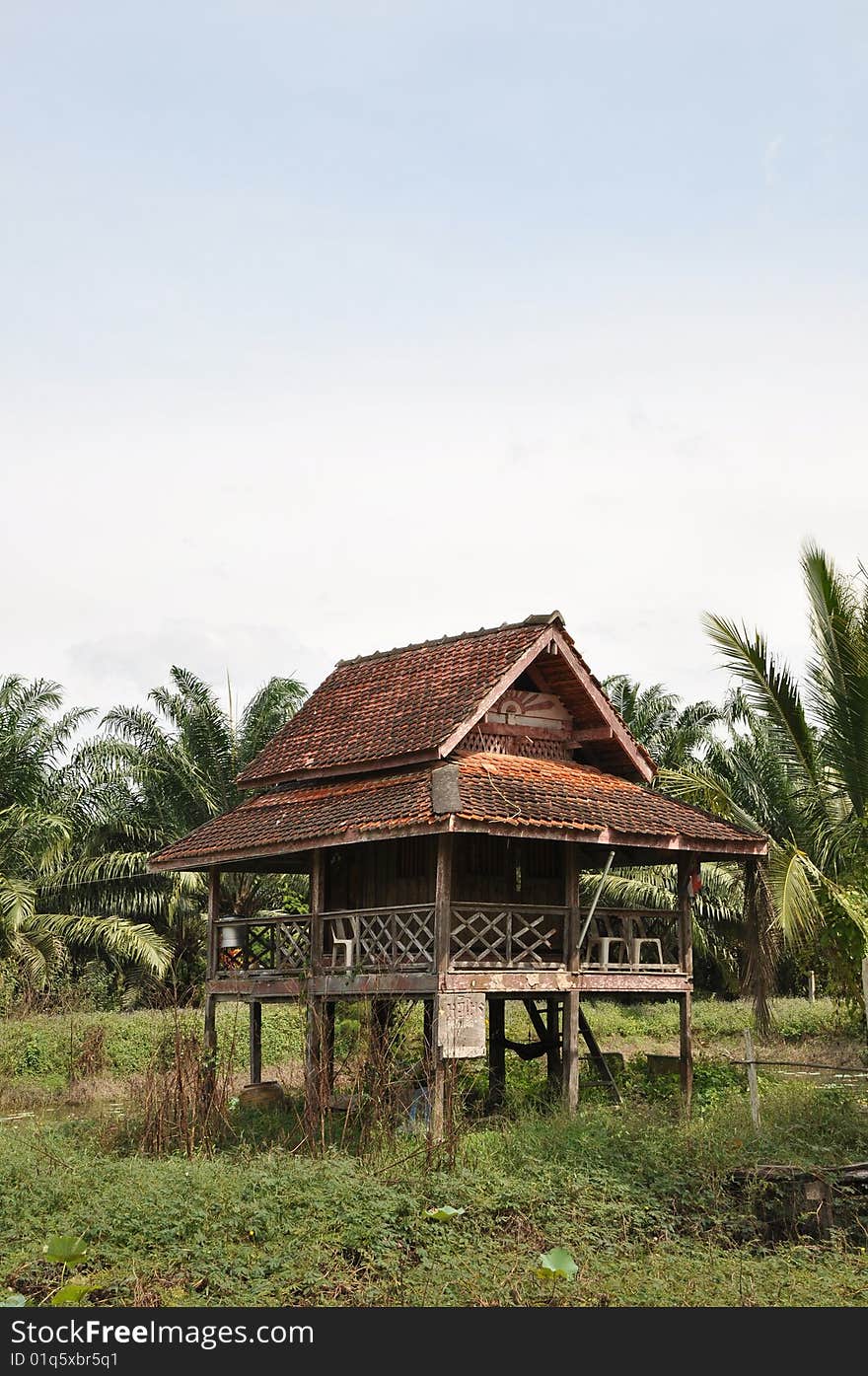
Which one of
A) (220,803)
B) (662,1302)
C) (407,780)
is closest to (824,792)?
(407,780)

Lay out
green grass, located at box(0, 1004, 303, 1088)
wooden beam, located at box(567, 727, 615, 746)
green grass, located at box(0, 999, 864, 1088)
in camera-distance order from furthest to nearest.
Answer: green grass, located at box(0, 999, 864, 1088) → green grass, located at box(0, 1004, 303, 1088) → wooden beam, located at box(567, 727, 615, 746)

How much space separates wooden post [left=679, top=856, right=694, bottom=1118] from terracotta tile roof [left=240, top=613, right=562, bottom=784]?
3.51 m

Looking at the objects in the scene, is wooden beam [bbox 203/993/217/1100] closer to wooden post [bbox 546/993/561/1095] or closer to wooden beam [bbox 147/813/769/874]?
wooden beam [bbox 147/813/769/874]

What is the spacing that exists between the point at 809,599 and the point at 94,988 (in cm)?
1653

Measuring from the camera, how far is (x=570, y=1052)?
1683 cm

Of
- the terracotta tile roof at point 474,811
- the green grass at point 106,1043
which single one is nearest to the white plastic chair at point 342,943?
the terracotta tile roof at point 474,811

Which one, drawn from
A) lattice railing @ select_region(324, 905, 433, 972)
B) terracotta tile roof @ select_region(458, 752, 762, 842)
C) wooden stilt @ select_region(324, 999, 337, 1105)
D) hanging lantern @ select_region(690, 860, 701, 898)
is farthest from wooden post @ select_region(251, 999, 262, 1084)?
hanging lantern @ select_region(690, 860, 701, 898)

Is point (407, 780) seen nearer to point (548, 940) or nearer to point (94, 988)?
point (548, 940)

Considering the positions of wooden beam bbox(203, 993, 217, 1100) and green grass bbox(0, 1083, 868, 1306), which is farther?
wooden beam bbox(203, 993, 217, 1100)

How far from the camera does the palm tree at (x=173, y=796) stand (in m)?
29.9

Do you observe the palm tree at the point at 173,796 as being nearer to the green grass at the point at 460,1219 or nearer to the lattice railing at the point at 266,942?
the lattice railing at the point at 266,942

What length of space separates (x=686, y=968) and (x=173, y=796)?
15.2 meters

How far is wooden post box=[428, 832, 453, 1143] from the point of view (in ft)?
49.9

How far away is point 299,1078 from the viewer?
2277 cm
